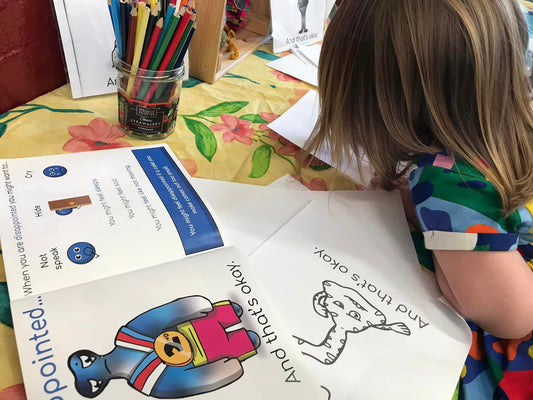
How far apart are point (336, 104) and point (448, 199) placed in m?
0.15

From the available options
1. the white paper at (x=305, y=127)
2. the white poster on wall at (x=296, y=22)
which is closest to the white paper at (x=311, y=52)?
the white poster on wall at (x=296, y=22)

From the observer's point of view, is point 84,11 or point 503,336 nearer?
point 503,336

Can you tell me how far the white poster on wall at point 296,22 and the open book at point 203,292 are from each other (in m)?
0.41

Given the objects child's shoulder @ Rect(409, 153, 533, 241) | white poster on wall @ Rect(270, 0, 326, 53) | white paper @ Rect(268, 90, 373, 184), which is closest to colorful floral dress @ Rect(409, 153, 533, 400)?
child's shoulder @ Rect(409, 153, 533, 241)

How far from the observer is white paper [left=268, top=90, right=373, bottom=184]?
0.54 metres

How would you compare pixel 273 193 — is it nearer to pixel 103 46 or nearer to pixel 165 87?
pixel 165 87

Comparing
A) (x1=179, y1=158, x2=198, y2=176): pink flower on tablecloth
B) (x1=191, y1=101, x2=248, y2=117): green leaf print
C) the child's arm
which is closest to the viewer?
the child's arm

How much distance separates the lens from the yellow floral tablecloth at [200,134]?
481 millimetres

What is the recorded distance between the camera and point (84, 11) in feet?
1.65

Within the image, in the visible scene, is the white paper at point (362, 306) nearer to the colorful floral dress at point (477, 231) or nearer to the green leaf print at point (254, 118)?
the colorful floral dress at point (477, 231)

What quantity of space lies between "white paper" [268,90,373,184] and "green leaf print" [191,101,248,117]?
0.20 feet

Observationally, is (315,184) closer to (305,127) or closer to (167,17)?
(305,127)

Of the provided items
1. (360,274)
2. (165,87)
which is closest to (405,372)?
(360,274)

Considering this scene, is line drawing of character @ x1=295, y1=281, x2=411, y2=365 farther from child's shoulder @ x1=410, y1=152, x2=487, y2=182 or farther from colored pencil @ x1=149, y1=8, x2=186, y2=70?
colored pencil @ x1=149, y1=8, x2=186, y2=70
